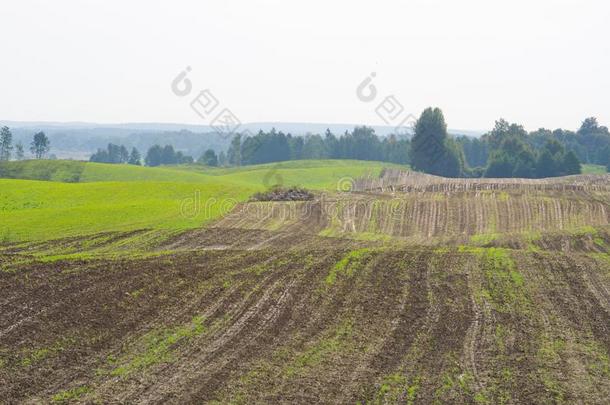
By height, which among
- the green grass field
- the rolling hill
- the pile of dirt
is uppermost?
the pile of dirt

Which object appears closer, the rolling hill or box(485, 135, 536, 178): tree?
the rolling hill

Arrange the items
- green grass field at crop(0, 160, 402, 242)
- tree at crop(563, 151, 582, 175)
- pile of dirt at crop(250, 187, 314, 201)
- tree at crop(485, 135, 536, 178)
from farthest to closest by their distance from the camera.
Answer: tree at crop(485, 135, 536, 178)
tree at crop(563, 151, 582, 175)
pile of dirt at crop(250, 187, 314, 201)
green grass field at crop(0, 160, 402, 242)

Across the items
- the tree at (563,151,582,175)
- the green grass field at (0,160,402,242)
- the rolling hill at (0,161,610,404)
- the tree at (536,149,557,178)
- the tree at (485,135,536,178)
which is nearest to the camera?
the rolling hill at (0,161,610,404)

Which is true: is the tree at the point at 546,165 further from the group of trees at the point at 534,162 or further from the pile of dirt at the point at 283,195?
the pile of dirt at the point at 283,195

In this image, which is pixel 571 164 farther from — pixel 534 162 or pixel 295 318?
pixel 295 318

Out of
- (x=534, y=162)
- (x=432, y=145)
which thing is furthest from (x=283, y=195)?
(x=534, y=162)

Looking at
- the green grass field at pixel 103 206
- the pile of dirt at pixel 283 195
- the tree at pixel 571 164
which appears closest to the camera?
the green grass field at pixel 103 206

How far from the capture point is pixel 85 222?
43.2 m

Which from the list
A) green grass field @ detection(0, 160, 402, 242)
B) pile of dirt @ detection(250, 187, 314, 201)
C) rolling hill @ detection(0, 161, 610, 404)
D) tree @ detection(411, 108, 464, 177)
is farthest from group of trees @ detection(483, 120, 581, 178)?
rolling hill @ detection(0, 161, 610, 404)

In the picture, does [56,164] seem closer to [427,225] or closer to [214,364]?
[427,225]

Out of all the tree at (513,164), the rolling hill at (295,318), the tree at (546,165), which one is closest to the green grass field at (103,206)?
the rolling hill at (295,318)

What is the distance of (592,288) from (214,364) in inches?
681

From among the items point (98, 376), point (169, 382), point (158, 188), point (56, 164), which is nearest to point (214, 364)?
point (169, 382)

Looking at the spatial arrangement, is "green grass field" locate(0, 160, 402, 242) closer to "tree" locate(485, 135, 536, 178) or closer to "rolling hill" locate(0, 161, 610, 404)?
"rolling hill" locate(0, 161, 610, 404)
